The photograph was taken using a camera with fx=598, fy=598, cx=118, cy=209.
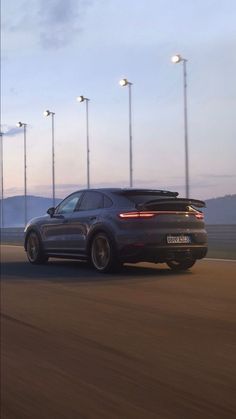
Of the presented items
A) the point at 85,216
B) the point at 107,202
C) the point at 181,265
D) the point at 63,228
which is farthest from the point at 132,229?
the point at 63,228

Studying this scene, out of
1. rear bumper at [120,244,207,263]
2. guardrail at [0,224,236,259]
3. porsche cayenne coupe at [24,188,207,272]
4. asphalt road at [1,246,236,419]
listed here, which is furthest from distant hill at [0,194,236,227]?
asphalt road at [1,246,236,419]

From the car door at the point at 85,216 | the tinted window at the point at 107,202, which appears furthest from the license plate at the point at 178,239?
the car door at the point at 85,216

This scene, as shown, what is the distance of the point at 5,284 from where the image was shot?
10070mm

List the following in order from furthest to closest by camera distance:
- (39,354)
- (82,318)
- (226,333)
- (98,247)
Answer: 1. (98,247)
2. (82,318)
3. (226,333)
4. (39,354)

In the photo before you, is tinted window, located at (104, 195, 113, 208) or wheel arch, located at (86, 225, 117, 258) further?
tinted window, located at (104, 195, 113, 208)

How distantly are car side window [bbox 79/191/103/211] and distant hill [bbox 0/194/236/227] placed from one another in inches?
861

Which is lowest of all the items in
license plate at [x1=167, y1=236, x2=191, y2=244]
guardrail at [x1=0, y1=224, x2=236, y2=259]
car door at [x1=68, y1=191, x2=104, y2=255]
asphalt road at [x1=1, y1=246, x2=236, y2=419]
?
asphalt road at [x1=1, y1=246, x2=236, y2=419]


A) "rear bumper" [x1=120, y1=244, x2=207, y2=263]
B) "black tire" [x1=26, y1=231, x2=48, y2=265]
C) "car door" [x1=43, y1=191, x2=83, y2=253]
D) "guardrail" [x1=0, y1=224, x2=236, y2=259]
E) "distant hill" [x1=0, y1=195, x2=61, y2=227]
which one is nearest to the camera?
"rear bumper" [x1=120, y1=244, x2=207, y2=263]

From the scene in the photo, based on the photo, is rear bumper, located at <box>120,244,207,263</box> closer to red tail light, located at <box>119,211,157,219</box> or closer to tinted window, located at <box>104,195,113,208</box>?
red tail light, located at <box>119,211,157,219</box>

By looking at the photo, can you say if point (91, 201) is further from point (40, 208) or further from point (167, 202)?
point (40, 208)

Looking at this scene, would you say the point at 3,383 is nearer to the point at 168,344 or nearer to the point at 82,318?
the point at 168,344

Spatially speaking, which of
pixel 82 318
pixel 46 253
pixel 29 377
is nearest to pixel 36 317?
pixel 82 318

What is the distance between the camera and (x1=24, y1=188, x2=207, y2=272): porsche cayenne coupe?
Result: 1024 centimetres

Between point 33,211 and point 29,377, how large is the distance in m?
46.1
